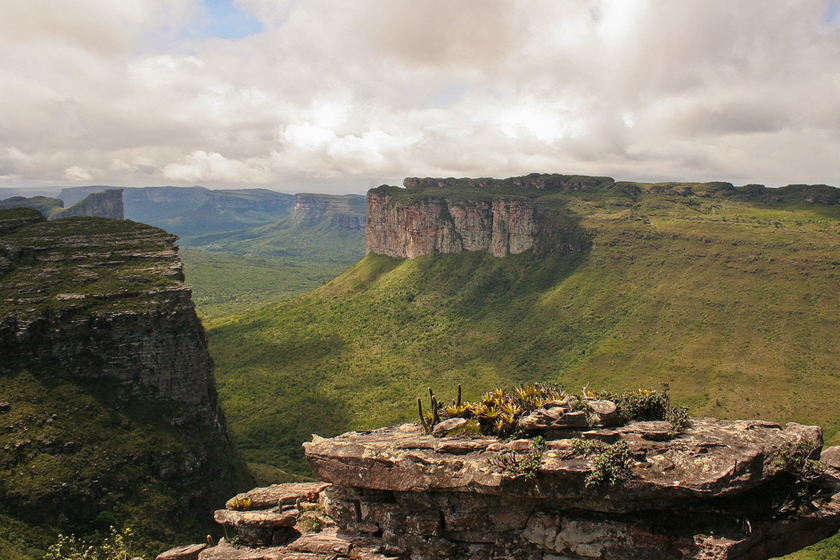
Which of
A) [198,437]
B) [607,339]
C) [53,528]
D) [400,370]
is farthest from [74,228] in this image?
[607,339]

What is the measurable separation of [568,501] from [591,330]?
81441 millimetres

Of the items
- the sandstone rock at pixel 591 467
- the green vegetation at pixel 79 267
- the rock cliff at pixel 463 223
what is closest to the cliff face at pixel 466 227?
the rock cliff at pixel 463 223

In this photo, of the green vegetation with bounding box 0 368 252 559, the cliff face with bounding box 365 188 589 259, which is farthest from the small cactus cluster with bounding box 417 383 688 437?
the cliff face with bounding box 365 188 589 259

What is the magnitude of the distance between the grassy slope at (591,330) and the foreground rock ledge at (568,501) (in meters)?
45.9

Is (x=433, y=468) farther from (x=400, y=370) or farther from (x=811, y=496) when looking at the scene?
(x=400, y=370)

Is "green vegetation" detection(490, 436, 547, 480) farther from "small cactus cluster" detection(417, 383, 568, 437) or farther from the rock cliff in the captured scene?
the rock cliff

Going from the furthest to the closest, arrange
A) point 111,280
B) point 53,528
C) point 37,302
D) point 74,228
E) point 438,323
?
1. point 438,323
2. point 74,228
3. point 111,280
4. point 37,302
5. point 53,528

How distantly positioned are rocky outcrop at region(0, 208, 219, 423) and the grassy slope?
2208cm

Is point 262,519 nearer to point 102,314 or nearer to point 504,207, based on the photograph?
point 102,314

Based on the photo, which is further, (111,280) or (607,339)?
(607,339)

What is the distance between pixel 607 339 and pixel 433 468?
78.1m

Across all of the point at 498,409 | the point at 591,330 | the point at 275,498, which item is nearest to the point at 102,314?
the point at 275,498

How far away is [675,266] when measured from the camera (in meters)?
91.0

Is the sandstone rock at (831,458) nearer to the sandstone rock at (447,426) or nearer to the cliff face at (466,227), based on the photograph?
the sandstone rock at (447,426)
